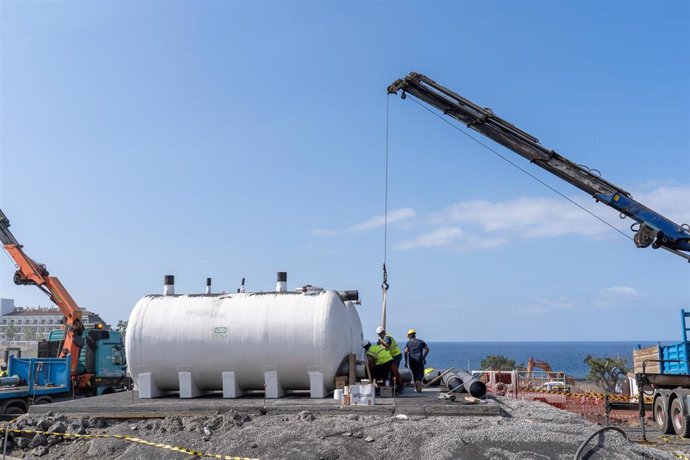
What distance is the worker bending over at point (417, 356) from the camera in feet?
58.2

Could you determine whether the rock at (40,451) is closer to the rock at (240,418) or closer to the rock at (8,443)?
the rock at (8,443)

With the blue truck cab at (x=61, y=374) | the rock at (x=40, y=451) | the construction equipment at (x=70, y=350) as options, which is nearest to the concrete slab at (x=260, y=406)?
the rock at (x=40, y=451)

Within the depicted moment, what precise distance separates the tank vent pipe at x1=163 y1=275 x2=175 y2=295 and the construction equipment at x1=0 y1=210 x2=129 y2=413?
25.6ft

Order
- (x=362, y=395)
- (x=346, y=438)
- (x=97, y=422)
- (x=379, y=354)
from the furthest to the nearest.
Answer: (x=379, y=354), (x=97, y=422), (x=362, y=395), (x=346, y=438)

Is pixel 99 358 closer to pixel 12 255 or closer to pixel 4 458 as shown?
pixel 12 255

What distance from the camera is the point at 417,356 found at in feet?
58.3

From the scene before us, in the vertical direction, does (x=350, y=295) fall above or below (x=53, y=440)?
above

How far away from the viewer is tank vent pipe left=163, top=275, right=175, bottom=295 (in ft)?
59.9

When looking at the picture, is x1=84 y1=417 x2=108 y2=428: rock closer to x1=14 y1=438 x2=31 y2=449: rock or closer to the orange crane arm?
x1=14 y1=438 x2=31 y2=449: rock

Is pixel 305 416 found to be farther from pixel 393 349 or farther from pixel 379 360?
pixel 393 349

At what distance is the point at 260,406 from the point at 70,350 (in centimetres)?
1360

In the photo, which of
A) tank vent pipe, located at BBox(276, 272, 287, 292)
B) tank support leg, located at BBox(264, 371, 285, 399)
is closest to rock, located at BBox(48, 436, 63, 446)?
tank support leg, located at BBox(264, 371, 285, 399)

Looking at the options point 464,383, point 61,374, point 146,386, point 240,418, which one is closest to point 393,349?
point 464,383

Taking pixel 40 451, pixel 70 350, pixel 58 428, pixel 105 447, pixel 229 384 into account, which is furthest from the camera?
pixel 70 350
